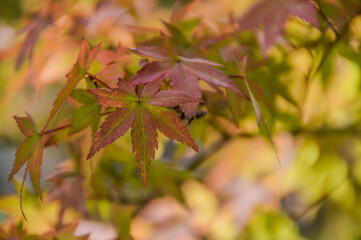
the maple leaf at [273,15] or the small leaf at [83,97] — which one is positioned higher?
the maple leaf at [273,15]

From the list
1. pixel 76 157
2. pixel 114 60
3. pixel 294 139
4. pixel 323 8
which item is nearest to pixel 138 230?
pixel 76 157

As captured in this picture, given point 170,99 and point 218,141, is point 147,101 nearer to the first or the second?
point 170,99

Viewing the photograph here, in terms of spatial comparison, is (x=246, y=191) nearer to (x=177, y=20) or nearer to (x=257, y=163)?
(x=257, y=163)

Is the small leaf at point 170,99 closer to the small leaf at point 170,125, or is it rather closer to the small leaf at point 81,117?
the small leaf at point 170,125

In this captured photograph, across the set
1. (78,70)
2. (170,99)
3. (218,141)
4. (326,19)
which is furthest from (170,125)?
(218,141)

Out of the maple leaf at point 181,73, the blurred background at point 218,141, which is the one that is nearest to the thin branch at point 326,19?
the blurred background at point 218,141

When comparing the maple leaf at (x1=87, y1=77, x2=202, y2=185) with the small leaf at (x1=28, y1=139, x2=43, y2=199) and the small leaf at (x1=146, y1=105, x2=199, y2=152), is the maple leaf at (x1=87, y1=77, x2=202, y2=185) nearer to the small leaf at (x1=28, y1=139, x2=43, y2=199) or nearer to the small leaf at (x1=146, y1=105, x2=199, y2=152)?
the small leaf at (x1=146, y1=105, x2=199, y2=152)

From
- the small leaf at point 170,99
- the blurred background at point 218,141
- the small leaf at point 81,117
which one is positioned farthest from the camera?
the blurred background at point 218,141
